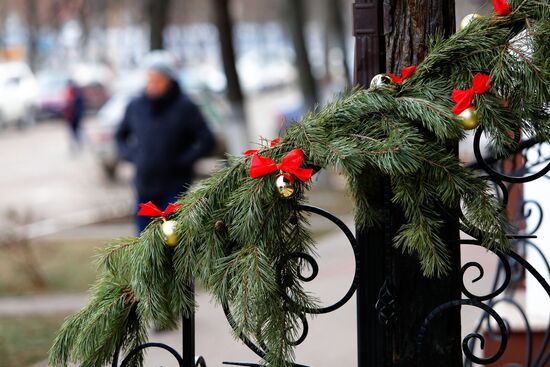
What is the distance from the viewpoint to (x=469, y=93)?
7.36 feet

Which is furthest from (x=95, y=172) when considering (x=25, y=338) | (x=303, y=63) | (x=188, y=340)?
(x=188, y=340)

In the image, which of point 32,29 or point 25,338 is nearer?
point 25,338

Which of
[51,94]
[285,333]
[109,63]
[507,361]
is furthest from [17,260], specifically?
[109,63]

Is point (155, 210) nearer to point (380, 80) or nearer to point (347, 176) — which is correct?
point (347, 176)

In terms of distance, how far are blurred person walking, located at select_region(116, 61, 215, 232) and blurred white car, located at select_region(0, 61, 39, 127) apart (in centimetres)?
2684

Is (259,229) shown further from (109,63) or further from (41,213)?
(109,63)

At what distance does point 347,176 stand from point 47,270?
810 centimetres

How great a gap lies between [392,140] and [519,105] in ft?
1.01

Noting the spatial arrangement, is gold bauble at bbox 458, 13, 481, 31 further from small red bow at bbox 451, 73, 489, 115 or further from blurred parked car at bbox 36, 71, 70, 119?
blurred parked car at bbox 36, 71, 70, 119

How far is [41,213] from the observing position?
15.7 metres

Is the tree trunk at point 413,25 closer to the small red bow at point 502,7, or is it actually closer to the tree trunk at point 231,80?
the small red bow at point 502,7

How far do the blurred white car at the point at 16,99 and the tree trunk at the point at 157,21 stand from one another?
19873 millimetres

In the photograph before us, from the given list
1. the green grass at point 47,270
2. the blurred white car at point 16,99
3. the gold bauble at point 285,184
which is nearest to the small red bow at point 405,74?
the gold bauble at point 285,184

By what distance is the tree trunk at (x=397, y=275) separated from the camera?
2.47 meters
